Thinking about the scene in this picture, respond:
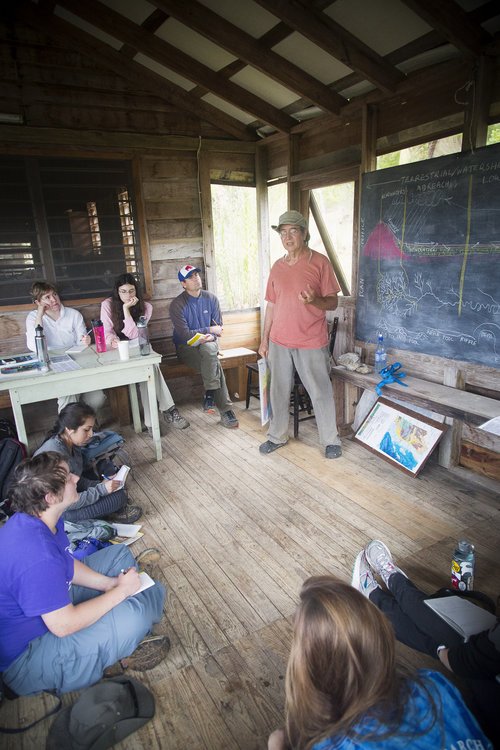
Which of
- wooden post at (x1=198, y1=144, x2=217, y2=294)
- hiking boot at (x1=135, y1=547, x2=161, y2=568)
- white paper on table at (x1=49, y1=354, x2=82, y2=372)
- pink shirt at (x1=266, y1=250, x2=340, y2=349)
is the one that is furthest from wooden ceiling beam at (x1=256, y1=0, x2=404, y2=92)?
hiking boot at (x1=135, y1=547, x2=161, y2=568)

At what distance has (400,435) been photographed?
11.5 feet

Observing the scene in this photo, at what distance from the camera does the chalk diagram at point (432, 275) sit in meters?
2.88

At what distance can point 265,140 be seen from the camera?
15.9ft

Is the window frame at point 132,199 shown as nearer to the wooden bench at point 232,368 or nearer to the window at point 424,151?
the wooden bench at point 232,368

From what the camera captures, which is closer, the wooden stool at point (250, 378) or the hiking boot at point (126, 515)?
the hiking boot at point (126, 515)

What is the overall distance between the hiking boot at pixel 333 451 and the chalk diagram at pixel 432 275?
3.13ft

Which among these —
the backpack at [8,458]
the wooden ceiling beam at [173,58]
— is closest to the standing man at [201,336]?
the wooden ceiling beam at [173,58]

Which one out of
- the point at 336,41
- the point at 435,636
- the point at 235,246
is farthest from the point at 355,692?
the point at 235,246

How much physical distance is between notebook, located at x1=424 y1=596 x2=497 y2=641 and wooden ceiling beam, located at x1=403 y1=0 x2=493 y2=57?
2.89 meters

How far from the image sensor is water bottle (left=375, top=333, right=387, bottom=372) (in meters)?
3.64

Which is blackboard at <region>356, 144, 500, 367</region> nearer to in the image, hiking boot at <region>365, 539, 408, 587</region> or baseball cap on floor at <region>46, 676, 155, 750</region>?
hiking boot at <region>365, 539, 408, 587</region>

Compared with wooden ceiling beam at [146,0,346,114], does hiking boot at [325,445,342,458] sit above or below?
below

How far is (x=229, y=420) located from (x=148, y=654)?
2.59 m

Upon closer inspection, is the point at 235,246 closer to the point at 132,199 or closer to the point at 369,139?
the point at 132,199
